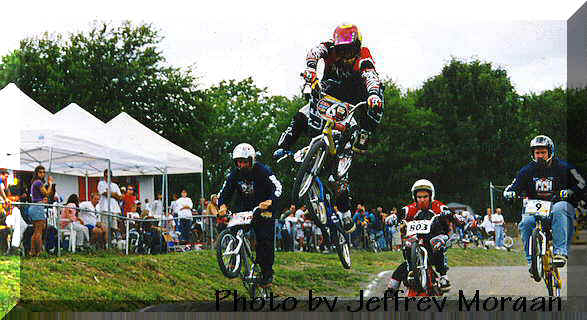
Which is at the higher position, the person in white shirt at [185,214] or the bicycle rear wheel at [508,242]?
the person in white shirt at [185,214]

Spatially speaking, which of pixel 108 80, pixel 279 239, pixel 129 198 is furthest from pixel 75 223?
pixel 279 239

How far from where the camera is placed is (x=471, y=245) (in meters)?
12.7

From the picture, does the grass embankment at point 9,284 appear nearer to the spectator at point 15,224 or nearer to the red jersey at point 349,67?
the spectator at point 15,224

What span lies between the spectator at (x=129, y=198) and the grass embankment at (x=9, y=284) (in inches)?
67.5

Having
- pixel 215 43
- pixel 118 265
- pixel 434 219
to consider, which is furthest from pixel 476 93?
pixel 118 265

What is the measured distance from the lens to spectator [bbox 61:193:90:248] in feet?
42.2

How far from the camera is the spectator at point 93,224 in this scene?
42.8ft

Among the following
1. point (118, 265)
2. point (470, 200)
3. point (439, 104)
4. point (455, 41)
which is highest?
point (455, 41)

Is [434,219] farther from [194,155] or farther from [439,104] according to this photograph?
[194,155]

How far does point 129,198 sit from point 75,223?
2.95 ft

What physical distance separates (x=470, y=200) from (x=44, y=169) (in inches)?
248

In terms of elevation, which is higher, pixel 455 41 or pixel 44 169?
pixel 455 41

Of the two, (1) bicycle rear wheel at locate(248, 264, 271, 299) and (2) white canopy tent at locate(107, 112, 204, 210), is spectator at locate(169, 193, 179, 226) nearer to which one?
(2) white canopy tent at locate(107, 112, 204, 210)

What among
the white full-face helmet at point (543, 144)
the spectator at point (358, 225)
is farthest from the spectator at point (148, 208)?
the white full-face helmet at point (543, 144)
